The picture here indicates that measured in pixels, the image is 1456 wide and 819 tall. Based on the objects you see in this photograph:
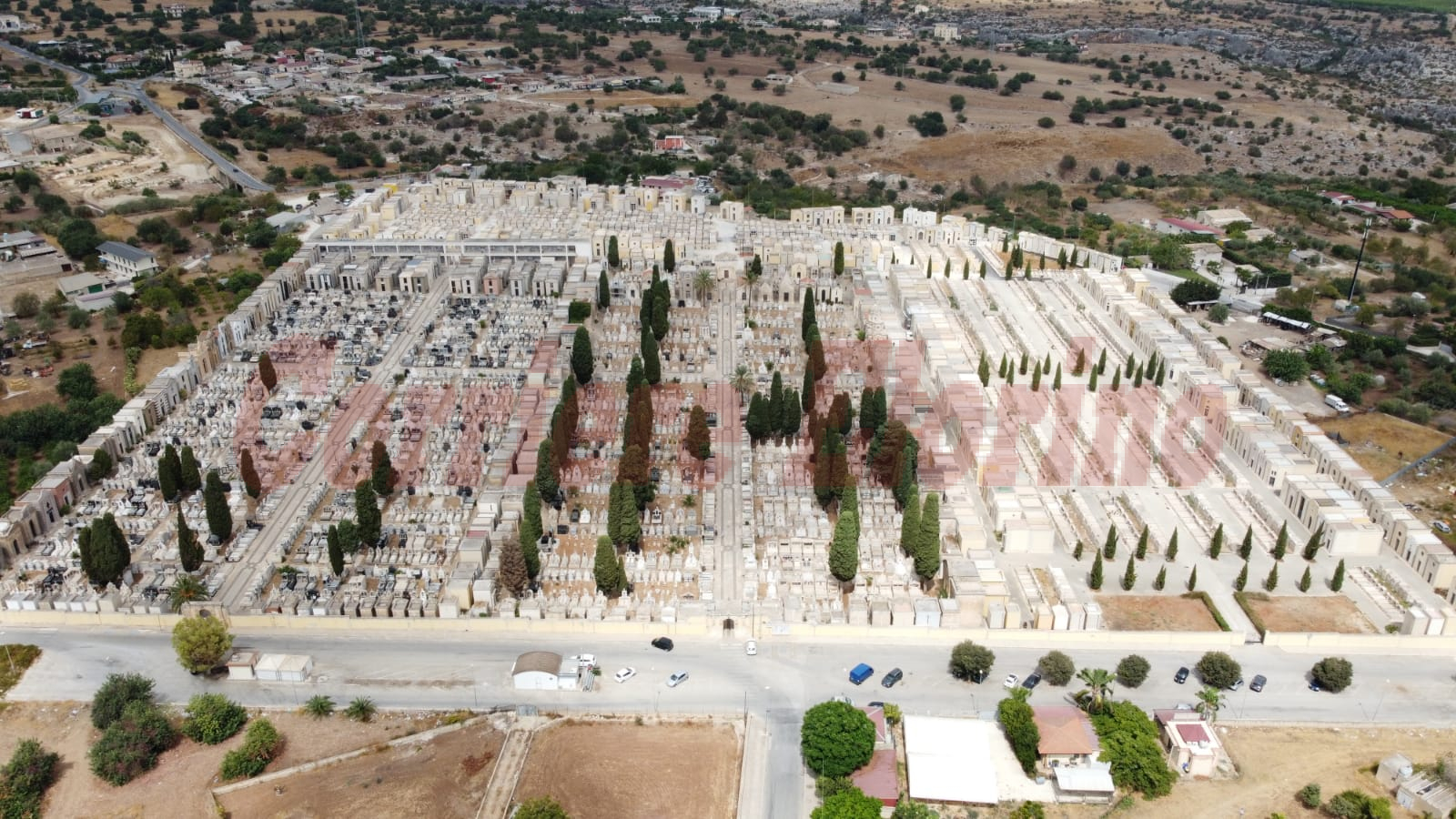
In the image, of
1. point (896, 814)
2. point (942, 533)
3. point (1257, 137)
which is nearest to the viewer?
point (896, 814)

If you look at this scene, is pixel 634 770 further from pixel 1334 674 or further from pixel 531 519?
pixel 1334 674

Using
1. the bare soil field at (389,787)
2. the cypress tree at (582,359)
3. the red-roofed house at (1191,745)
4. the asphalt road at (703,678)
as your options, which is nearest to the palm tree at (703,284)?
the cypress tree at (582,359)

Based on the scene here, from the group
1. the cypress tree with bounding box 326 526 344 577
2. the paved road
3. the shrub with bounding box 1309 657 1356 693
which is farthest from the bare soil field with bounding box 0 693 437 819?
the paved road

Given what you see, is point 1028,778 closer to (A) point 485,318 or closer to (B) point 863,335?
(B) point 863,335

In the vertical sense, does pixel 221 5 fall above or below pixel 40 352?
above

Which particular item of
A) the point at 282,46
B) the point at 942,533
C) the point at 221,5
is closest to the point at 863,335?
the point at 942,533

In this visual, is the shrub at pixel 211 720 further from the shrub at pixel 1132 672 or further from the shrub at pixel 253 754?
the shrub at pixel 1132 672
